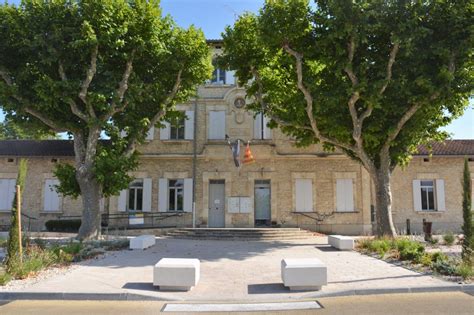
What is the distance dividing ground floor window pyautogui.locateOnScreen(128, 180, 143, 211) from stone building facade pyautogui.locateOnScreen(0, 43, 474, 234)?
5 cm

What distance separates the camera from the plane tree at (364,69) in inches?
558

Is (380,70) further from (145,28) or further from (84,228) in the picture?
(84,228)

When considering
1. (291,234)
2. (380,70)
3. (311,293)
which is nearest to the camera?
(311,293)

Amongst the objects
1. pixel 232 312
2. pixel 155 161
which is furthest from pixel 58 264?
pixel 155 161

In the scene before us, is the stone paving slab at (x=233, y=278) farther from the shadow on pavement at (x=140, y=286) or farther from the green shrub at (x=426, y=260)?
the green shrub at (x=426, y=260)

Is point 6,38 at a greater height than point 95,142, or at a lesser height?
greater

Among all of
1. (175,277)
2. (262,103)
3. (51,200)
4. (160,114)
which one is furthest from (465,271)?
(51,200)

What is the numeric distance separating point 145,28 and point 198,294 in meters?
11.8

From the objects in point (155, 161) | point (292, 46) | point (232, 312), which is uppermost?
point (292, 46)

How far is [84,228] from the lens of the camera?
55.1ft

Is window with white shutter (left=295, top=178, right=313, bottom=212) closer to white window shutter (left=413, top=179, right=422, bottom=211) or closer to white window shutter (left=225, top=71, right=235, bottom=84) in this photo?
white window shutter (left=413, top=179, right=422, bottom=211)

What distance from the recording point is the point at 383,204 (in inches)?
640

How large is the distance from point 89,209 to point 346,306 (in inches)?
489

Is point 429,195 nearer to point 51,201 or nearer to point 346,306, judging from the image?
point 346,306
